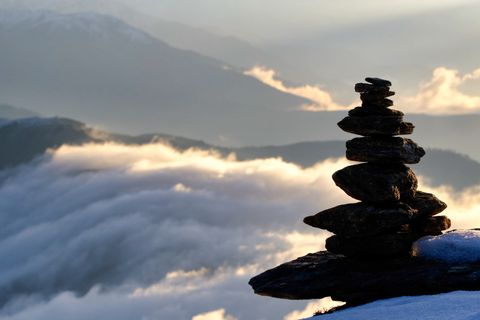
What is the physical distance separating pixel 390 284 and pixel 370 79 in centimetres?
1041

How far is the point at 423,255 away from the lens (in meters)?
30.5

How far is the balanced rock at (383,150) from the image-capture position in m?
31.0

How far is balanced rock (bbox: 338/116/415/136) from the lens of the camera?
3091cm

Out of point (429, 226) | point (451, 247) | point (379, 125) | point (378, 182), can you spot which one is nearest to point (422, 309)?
point (451, 247)

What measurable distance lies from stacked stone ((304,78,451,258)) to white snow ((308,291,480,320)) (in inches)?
173

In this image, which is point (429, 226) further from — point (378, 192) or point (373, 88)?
point (373, 88)

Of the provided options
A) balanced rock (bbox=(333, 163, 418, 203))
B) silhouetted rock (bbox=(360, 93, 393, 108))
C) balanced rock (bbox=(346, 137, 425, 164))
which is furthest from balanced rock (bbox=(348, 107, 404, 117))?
balanced rock (bbox=(333, 163, 418, 203))

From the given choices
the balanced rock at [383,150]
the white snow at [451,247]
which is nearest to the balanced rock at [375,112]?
the balanced rock at [383,150]

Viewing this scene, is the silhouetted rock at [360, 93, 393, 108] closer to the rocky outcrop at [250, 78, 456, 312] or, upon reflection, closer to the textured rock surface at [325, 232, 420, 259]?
the rocky outcrop at [250, 78, 456, 312]

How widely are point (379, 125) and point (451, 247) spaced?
683 cm

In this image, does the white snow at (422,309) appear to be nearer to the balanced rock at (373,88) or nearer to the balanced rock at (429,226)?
the balanced rock at (429,226)

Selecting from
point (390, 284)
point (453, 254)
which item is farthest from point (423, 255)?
point (390, 284)

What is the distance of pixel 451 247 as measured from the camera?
3017 cm

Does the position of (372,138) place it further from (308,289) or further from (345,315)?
(345,315)
